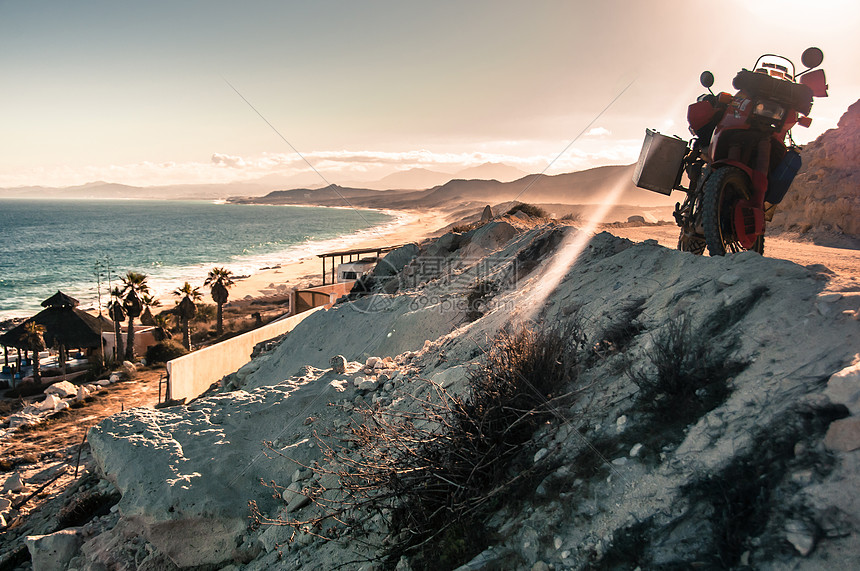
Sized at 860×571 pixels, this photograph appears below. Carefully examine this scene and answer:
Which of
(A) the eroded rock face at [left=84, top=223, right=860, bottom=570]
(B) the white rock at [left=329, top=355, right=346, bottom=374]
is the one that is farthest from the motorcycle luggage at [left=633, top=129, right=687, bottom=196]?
(B) the white rock at [left=329, top=355, right=346, bottom=374]

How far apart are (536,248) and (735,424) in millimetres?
9235

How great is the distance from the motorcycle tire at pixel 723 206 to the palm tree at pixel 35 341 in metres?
28.5

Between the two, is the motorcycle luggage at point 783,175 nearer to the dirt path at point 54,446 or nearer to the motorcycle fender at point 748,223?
the motorcycle fender at point 748,223

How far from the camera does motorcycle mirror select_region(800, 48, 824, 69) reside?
5105 mm

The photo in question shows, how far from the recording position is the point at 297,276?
186 feet

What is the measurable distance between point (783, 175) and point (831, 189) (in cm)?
1404

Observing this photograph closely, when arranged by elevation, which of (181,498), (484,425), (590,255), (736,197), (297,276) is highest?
(736,197)

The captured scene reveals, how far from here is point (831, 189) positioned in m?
15.7

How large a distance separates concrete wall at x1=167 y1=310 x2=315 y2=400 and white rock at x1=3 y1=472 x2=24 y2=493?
3.87 metres

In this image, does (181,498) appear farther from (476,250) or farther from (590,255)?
(476,250)

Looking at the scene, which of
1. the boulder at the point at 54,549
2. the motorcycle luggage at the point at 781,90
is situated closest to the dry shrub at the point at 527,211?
the motorcycle luggage at the point at 781,90

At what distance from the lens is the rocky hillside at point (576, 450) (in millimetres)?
2320

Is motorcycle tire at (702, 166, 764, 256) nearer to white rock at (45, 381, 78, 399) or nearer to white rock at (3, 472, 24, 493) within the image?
white rock at (3, 472, 24, 493)

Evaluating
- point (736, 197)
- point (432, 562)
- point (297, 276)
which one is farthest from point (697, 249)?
point (297, 276)
